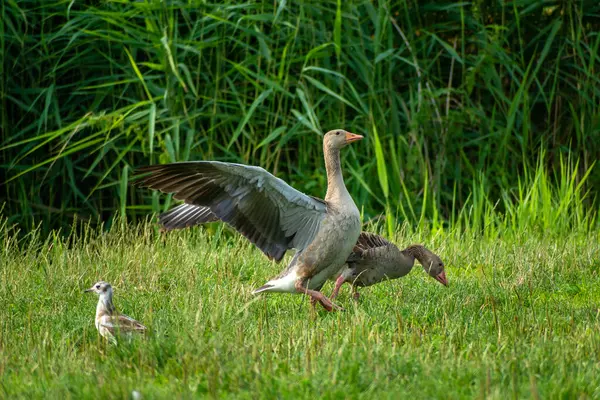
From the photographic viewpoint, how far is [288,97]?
10070mm

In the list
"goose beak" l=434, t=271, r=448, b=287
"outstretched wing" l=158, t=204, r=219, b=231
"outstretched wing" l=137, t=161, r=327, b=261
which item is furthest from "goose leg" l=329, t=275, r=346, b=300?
"outstretched wing" l=158, t=204, r=219, b=231

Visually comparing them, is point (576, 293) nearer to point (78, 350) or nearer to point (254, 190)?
point (254, 190)

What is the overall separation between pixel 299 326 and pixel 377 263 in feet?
4.37

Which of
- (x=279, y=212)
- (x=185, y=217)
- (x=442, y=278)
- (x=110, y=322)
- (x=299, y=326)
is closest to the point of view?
(x=110, y=322)

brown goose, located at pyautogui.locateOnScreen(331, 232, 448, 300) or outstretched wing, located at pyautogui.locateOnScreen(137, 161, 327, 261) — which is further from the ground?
outstretched wing, located at pyautogui.locateOnScreen(137, 161, 327, 261)

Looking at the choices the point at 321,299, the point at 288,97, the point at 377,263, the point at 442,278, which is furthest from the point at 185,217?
the point at 288,97

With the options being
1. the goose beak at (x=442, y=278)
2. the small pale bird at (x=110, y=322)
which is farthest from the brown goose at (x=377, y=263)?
the small pale bird at (x=110, y=322)

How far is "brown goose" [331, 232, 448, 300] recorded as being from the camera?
22.8ft

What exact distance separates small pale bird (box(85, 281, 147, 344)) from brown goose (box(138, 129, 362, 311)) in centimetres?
94

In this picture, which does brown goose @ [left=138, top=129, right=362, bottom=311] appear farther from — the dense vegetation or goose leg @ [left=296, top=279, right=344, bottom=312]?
the dense vegetation

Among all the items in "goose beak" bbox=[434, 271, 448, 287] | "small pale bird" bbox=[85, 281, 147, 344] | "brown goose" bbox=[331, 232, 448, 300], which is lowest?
"goose beak" bbox=[434, 271, 448, 287]

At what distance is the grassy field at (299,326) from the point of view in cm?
445

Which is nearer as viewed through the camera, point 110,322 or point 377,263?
point 110,322

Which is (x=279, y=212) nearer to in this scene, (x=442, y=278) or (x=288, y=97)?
(x=442, y=278)
